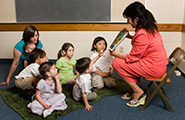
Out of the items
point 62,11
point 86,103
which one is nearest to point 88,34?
point 62,11

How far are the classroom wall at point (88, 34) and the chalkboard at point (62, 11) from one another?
16cm

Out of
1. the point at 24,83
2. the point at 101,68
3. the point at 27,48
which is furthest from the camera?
the point at 101,68

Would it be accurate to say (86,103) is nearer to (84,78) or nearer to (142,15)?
(84,78)

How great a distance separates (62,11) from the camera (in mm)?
3668

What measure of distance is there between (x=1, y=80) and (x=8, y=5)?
Answer: 1.63m

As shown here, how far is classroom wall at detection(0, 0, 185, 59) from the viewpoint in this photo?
135 inches

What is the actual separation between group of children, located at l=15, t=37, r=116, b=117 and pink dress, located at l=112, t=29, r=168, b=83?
41cm

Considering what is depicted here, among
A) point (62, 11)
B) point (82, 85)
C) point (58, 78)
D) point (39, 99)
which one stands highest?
point (62, 11)

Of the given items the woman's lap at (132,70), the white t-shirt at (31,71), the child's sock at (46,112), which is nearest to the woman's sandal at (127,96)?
the woman's lap at (132,70)

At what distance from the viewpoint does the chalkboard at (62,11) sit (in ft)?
11.7

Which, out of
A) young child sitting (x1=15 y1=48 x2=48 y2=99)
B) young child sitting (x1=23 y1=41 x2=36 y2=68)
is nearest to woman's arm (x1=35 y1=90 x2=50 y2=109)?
young child sitting (x1=15 y1=48 x2=48 y2=99)

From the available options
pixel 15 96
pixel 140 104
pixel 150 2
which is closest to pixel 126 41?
pixel 150 2

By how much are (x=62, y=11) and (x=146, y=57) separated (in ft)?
7.28

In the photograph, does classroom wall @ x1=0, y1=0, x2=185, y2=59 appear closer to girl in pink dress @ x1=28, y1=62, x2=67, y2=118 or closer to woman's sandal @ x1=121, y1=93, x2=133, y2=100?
woman's sandal @ x1=121, y1=93, x2=133, y2=100
